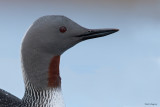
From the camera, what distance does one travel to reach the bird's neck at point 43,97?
2.23m

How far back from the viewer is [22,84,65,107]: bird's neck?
223cm

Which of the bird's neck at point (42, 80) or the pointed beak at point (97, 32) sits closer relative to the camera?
the bird's neck at point (42, 80)

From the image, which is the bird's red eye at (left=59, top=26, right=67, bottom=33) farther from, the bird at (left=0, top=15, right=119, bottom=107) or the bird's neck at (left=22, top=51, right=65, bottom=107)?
the bird's neck at (left=22, top=51, right=65, bottom=107)

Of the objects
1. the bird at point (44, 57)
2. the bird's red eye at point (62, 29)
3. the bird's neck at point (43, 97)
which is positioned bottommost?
the bird's neck at point (43, 97)

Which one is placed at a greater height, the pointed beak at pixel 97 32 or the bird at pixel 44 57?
the pointed beak at pixel 97 32

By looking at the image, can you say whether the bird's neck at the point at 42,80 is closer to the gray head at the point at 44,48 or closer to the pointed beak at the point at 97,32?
the gray head at the point at 44,48

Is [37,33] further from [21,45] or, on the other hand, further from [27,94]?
[27,94]

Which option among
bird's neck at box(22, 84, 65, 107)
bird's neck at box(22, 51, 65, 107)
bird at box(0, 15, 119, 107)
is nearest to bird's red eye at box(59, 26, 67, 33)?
bird at box(0, 15, 119, 107)

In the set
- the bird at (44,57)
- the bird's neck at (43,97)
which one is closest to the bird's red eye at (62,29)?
the bird at (44,57)

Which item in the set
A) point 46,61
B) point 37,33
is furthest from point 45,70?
point 37,33

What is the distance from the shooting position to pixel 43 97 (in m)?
2.23

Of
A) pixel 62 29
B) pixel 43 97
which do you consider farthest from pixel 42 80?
pixel 62 29

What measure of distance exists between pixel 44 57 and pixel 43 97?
200 mm

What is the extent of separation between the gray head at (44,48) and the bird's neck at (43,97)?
3 centimetres
